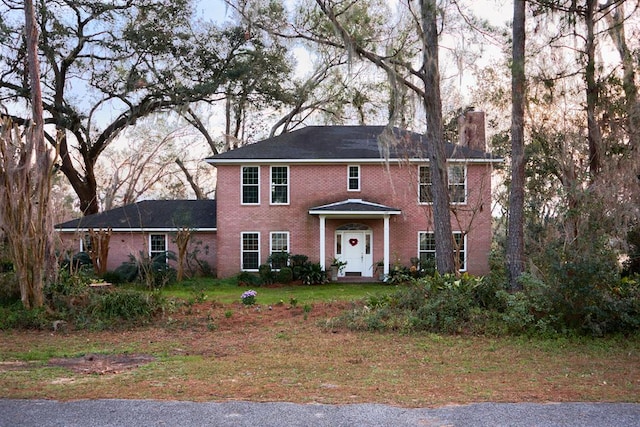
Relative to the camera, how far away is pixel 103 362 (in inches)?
376

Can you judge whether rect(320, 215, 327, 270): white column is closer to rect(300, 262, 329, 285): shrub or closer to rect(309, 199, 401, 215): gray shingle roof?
rect(309, 199, 401, 215): gray shingle roof

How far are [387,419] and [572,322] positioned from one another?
264 inches

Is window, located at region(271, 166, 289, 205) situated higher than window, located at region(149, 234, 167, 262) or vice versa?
window, located at region(271, 166, 289, 205)

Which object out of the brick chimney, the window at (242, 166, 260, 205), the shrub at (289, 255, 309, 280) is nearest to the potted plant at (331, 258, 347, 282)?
the shrub at (289, 255, 309, 280)

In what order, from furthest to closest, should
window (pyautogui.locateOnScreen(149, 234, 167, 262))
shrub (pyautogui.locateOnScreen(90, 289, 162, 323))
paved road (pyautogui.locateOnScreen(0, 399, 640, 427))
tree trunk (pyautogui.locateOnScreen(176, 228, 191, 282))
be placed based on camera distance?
window (pyautogui.locateOnScreen(149, 234, 167, 262))
tree trunk (pyautogui.locateOnScreen(176, 228, 191, 282))
shrub (pyautogui.locateOnScreen(90, 289, 162, 323))
paved road (pyautogui.locateOnScreen(0, 399, 640, 427))

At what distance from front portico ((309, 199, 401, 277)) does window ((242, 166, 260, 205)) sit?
7.85ft

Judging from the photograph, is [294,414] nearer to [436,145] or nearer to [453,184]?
[436,145]

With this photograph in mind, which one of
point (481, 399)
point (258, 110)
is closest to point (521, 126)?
point (481, 399)

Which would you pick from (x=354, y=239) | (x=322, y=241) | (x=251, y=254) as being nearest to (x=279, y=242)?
(x=251, y=254)

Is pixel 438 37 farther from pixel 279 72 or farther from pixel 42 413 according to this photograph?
pixel 279 72

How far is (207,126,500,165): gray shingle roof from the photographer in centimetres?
2350

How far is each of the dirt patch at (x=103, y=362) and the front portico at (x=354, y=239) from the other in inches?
555

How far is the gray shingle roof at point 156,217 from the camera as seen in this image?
25672mm

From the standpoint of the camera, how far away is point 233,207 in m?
24.9
